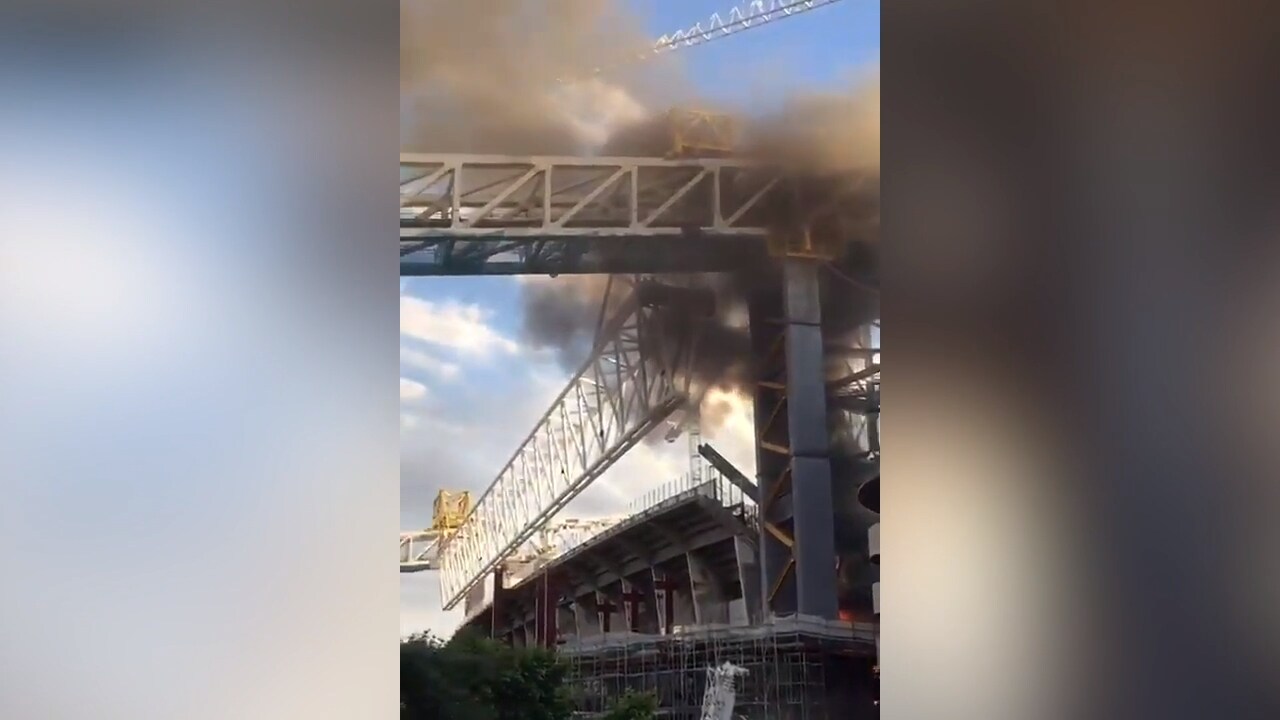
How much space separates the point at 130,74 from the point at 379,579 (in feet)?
2.85

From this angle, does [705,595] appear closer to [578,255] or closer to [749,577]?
[749,577]

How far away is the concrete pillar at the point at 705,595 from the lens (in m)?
1.99

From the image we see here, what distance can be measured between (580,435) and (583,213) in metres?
0.36

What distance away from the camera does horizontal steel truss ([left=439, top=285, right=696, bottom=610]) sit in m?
1.93

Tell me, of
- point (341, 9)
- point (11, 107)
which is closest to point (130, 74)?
point (11, 107)

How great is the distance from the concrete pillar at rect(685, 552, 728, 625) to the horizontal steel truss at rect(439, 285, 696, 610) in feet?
0.72

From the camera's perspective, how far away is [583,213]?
2002 millimetres

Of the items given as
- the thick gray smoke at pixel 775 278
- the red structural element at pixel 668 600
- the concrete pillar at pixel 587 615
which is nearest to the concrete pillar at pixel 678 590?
the red structural element at pixel 668 600

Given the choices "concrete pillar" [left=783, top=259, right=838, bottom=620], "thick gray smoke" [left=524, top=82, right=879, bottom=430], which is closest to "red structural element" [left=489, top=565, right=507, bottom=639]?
"thick gray smoke" [left=524, top=82, right=879, bottom=430]

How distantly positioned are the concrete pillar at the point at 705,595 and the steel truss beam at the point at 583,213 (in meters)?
0.48

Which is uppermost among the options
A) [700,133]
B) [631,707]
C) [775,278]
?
[700,133]

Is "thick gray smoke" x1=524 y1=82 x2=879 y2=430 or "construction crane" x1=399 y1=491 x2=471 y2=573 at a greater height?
"thick gray smoke" x1=524 y1=82 x2=879 y2=430

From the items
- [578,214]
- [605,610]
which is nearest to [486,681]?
[605,610]

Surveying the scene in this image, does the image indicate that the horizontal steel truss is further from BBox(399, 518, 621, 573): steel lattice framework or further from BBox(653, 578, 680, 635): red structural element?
BBox(653, 578, 680, 635): red structural element
